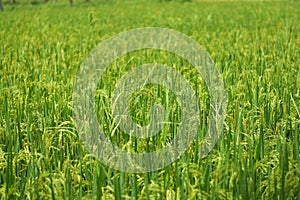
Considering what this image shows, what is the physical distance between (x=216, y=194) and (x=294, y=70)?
233 cm

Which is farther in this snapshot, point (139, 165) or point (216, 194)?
point (139, 165)

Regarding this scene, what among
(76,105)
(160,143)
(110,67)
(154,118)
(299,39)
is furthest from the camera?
(299,39)

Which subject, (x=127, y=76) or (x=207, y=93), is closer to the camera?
(x=207, y=93)

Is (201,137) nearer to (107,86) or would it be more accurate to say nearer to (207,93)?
(207,93)

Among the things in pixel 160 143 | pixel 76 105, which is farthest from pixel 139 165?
pixel 76 105

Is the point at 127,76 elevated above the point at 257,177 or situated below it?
above

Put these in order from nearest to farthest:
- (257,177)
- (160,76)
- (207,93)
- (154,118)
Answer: (257,177) < (154,118) < (207,93) < (160,76)

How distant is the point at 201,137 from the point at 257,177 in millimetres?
384

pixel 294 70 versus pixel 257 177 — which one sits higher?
pixel 294 70

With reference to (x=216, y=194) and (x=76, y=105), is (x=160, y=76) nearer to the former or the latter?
(x=76, y=105)

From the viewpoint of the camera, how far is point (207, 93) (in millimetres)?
2971

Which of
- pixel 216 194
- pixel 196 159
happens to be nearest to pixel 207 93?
pixel 196 159

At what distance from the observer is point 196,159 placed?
2016mm

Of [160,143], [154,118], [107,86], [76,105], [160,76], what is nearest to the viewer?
[160,143]
